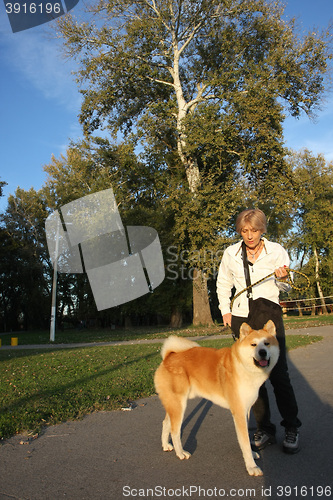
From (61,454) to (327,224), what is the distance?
45.1 metres

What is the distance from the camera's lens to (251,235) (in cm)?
445

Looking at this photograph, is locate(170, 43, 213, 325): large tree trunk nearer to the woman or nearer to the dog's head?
the woman

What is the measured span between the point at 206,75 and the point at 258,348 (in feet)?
78.6

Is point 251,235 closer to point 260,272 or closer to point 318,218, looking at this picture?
point 260,272

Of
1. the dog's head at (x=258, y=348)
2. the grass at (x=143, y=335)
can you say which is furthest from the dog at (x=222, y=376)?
the grass at (x=143, y=335)

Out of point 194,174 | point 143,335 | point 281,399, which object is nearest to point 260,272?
point 281,399

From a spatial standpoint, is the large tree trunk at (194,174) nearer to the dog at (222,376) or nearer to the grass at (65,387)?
the grass at (65,387)

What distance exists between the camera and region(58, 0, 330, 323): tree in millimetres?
20984

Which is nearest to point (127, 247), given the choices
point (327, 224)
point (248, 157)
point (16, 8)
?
point (248, 157)

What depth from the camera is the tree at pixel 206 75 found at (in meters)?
21.0

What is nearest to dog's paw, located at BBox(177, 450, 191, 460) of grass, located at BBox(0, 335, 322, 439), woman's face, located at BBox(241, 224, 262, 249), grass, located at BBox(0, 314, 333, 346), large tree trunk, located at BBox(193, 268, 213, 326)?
grass, located at BBox(0, 335, 322, 439)

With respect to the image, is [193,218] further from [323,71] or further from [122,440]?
[122,440]

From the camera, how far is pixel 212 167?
22.7m

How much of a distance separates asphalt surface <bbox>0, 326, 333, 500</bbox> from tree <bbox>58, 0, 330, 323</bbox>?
16.6m
